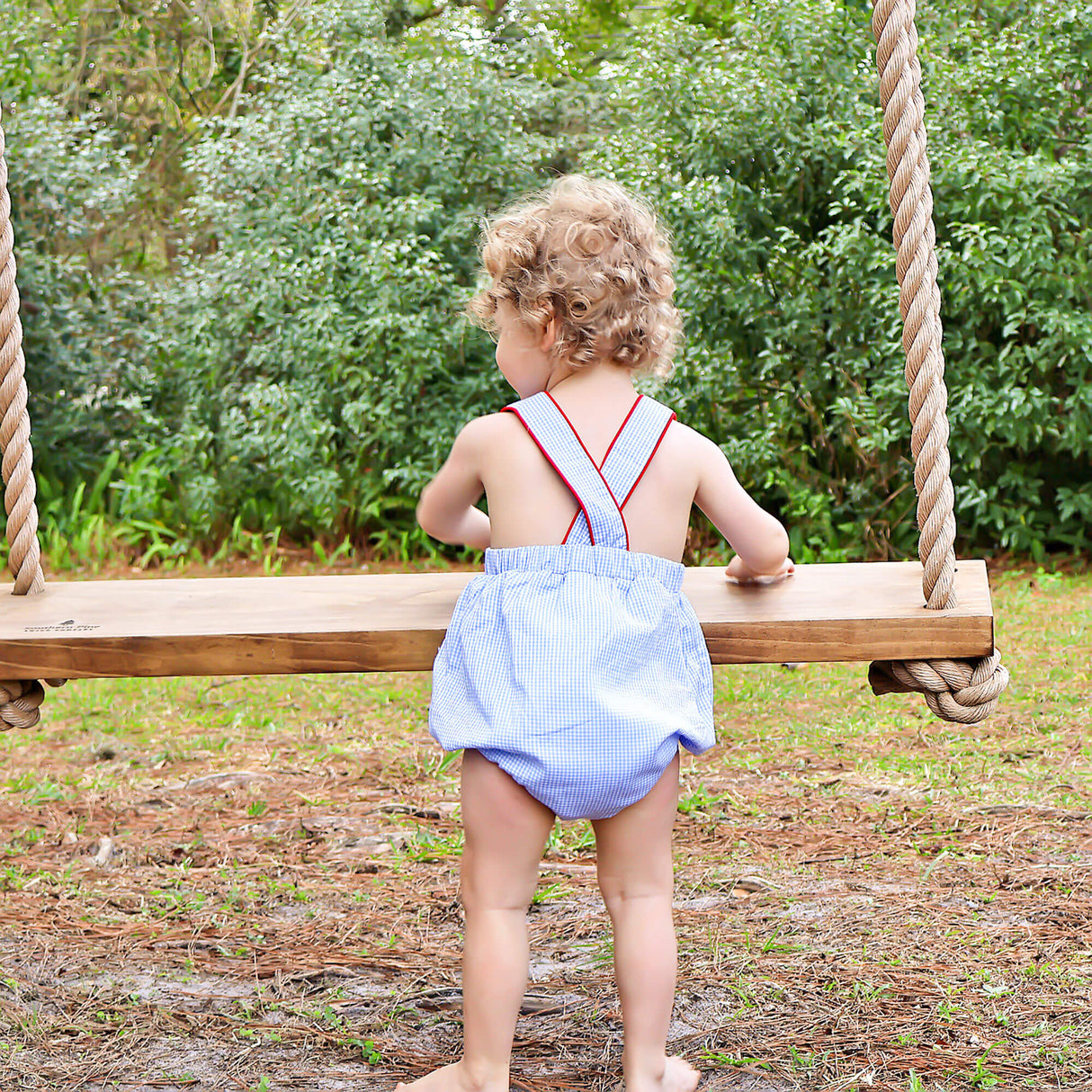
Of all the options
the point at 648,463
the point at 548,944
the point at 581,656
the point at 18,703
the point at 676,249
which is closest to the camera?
the point at 581,656

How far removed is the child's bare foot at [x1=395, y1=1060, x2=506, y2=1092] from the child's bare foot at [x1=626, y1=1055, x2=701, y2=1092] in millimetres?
203

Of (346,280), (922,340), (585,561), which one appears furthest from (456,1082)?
(346,280)

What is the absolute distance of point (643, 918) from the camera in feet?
6.18

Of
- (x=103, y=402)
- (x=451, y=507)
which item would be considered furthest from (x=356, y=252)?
(x=451, y=507)

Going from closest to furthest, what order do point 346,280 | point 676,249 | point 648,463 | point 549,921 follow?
1. point 648,463
2. point 549,921
3. point 676,249
4. point 346,280

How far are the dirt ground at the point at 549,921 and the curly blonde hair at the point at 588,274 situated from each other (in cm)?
125

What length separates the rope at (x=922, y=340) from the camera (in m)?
1.88

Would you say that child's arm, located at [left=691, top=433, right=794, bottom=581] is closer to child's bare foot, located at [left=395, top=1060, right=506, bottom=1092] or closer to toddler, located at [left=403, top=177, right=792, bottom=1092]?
toddler, located at [left=403, top=177, right=792, bottom=1092]

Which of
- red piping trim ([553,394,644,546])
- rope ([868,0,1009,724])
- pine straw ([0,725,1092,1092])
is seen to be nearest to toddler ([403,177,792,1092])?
red piping trim ([553,394,644,546])

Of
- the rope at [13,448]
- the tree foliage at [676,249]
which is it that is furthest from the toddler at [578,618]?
the tree foliage at [676,249]

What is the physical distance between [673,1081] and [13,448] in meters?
1.47

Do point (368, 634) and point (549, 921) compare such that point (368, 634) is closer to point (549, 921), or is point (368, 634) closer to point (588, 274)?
point (588, 274)

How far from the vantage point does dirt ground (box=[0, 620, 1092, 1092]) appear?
2.27m

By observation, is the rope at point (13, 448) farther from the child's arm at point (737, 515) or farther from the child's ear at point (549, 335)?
the child's arm at point (737, 515)
